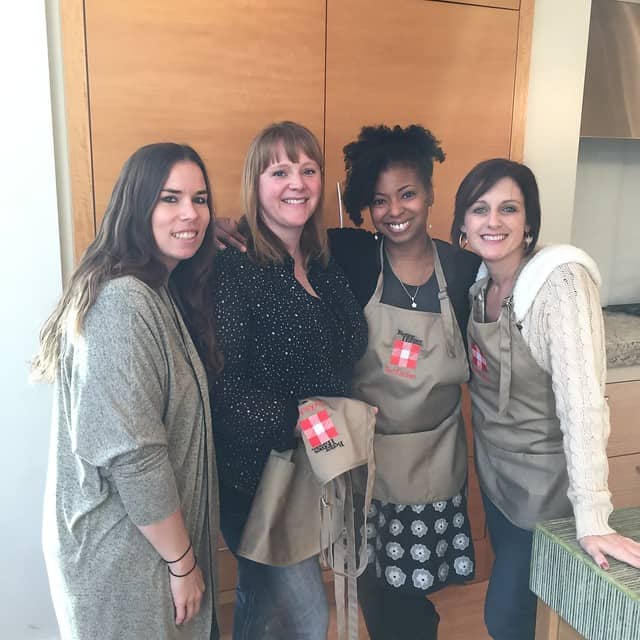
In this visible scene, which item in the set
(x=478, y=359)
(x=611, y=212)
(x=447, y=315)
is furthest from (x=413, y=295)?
(x=611, y=212)

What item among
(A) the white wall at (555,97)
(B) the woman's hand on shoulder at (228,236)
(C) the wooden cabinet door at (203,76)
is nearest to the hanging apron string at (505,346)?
(B) the woman's hand on shoulder at (228,236)

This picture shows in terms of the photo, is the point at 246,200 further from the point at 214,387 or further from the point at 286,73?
the point at 286,73

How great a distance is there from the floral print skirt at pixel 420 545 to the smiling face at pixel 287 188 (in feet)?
2.02

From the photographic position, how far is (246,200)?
114 cm

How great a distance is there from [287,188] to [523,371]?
21.9 inches

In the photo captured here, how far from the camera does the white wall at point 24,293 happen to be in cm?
128

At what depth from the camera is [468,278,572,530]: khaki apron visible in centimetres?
115

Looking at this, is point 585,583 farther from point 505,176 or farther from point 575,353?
point 505,176

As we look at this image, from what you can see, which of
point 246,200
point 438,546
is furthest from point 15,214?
point 438,546

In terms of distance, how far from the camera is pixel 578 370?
101 cm

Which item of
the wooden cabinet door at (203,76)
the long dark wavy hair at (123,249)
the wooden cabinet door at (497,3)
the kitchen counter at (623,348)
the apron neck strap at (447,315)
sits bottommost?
the kitchen counter at (623,348)

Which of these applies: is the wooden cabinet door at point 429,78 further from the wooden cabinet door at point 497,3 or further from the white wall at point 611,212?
the white wall at point 611,212

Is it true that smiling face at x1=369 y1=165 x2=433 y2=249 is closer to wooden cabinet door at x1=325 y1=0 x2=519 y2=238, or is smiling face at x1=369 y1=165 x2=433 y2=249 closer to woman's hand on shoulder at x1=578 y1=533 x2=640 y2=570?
wooden cabinet door at x1=325 y1=0 x2=519 y2=238

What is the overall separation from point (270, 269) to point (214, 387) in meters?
0.24
